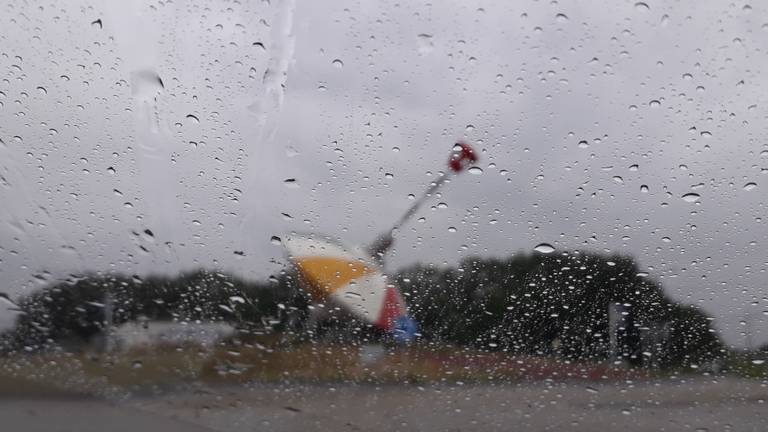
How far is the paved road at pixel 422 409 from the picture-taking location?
5.44m

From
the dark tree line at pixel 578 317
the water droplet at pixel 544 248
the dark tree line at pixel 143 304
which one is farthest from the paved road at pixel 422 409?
the water droplet at pixel 544 248

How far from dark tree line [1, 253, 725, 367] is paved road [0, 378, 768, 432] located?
26cm

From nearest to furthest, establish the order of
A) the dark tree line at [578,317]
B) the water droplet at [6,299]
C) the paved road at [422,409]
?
1. the paved road at [422,409]
2. the dark tree line at [578,317]
3. the water droplet at [6,299]

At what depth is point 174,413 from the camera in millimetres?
5555

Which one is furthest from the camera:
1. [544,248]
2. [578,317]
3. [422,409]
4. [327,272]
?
[327,272]

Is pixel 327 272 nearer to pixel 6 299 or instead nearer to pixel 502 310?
pixel 502 310

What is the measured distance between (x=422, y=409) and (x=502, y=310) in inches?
34.7

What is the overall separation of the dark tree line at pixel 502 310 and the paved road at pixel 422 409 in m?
0.26

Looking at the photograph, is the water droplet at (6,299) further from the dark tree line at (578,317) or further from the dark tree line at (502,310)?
the dark tree line at (578,317)

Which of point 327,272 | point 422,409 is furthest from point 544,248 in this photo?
point 327,272

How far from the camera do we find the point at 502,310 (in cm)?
595

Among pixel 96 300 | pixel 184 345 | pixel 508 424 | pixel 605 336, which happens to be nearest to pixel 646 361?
pixel 605 336

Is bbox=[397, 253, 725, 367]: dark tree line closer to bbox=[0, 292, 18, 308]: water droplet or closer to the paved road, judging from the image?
the paved road

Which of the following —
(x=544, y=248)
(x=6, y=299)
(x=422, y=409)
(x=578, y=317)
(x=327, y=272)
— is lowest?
(x=422, y=409)
